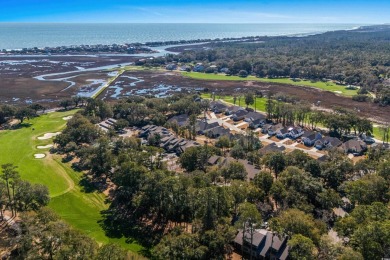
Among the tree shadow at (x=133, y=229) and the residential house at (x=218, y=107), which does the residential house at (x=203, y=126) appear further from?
the tree shadow at (x=133, y=229)

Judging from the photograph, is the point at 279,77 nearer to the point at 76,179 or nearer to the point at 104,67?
the point at 104,67

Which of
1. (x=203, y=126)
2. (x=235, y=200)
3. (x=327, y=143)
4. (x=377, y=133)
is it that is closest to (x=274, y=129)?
(x=327, y=143)

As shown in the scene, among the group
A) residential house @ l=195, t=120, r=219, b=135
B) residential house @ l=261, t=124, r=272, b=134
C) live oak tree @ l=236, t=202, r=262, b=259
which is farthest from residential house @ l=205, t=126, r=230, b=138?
live oak tree @ l=236, t=202, r=262, b=259

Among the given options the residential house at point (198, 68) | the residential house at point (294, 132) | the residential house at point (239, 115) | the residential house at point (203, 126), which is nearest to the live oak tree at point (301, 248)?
the residential house at point (294, 132)

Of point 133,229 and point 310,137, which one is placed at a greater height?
point 310,137

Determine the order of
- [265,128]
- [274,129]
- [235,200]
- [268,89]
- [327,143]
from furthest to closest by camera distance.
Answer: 1. [268,89]
2. [265,128]
3. [274,129]
4. [327,143]
5. [235,200]

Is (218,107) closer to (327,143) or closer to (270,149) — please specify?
(270,149)
